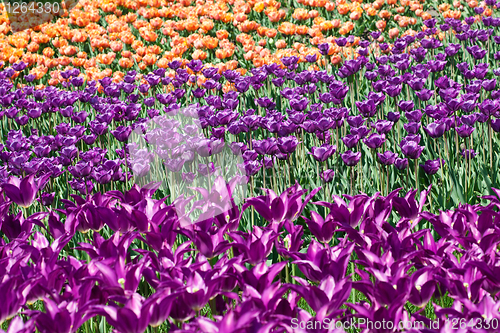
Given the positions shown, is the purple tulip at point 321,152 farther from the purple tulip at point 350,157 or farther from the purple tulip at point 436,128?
the purple tulip at point 436,128

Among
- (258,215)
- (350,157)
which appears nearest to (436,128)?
(350,157)

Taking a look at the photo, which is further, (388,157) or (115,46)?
(115,46)

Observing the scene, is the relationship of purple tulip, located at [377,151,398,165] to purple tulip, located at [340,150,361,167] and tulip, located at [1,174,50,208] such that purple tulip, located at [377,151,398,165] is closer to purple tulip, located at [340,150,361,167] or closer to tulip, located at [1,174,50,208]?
purple tulip, located at [340,150,361,167]

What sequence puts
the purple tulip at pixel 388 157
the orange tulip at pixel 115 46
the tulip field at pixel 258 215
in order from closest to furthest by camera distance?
the tulip field at pixel 258 215
the purple tulip at pixel 388 157
the orange tulip at pixel 115 46

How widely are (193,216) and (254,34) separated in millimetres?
5603

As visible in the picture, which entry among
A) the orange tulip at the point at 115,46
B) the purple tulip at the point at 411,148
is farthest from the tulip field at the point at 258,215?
the orange tulip at the point at 115,46

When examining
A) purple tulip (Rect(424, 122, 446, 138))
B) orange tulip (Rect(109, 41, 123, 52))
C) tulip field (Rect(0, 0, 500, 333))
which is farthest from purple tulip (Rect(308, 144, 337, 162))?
orange tulip (Rect(109, 41, 123, 52))

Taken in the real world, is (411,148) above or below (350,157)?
above

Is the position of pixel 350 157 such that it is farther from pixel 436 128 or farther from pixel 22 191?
pixel 22 191

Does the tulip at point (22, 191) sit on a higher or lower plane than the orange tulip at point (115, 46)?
higher

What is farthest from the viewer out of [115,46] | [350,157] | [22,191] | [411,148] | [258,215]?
[115,46]

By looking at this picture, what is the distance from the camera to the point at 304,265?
1.98 meters

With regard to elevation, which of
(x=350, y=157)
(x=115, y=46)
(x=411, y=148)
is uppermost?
(x=411, y=148)

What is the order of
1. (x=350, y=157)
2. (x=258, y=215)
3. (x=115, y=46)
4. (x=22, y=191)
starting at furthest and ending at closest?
(x=115, y=46)
(x=258, y=215)
(x=350, y=157)
(x=22, y=191)
